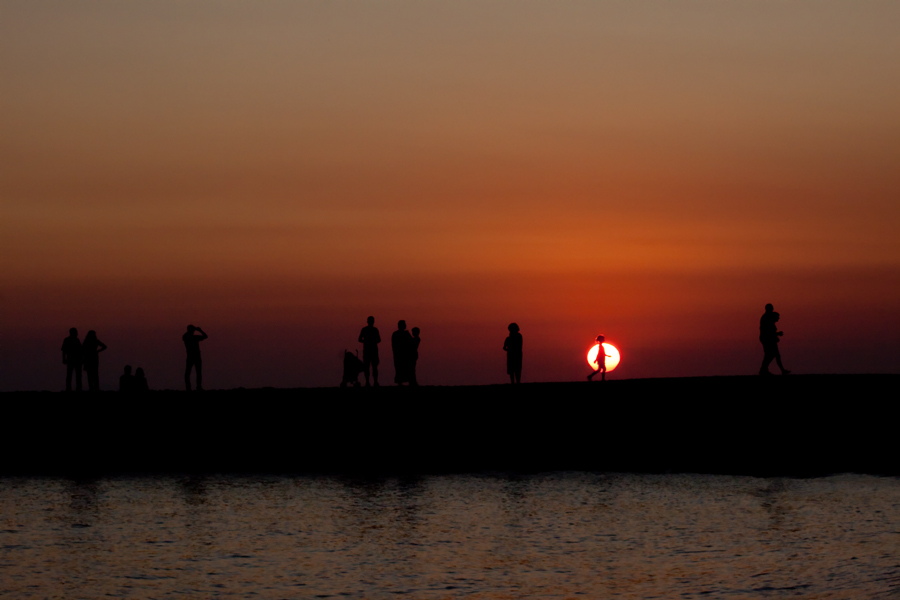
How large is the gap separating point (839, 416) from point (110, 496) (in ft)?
53.8

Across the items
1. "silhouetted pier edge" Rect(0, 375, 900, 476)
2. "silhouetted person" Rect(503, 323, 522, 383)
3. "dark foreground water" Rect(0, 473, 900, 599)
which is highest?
"silhouetted person" Rect(503, 323, 522, 383)

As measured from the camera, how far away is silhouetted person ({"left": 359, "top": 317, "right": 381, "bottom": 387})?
2691 cm

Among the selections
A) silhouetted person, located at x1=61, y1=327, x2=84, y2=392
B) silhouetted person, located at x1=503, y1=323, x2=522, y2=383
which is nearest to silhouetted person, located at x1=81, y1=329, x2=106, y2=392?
silhouetted person, located at x1=61, y1=327, x2=84, y2=392

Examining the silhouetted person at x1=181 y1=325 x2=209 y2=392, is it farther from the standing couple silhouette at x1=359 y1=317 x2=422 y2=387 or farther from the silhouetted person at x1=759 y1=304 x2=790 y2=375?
the silhouetted person at x1=759 y1=304 x2=790 y2=375

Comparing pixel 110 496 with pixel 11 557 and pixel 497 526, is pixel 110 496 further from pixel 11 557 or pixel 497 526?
pixel 497 526

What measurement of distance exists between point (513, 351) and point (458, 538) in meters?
11.4

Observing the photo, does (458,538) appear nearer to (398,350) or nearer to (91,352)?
(398,350)

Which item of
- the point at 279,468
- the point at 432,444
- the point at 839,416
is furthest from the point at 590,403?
the point at 279,468

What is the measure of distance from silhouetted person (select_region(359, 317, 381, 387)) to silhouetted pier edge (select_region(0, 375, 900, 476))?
884mm

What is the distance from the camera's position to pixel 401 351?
27344 millimetres

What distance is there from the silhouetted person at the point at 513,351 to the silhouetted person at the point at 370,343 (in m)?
3.33

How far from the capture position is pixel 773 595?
12.7m

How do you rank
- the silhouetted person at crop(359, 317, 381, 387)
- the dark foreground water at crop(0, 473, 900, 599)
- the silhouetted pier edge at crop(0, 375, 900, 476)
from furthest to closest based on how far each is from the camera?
the silhouetted person at crop(359, 317, 381, 387) < the silhouetted pier edge at crop(0, 375, 900, 476) < the dark foreground water at crop(0, 473, 900, 599)

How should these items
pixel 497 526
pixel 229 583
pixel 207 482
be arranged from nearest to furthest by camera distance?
pixel 229 583
pixel 497 526
pixel 207 482
